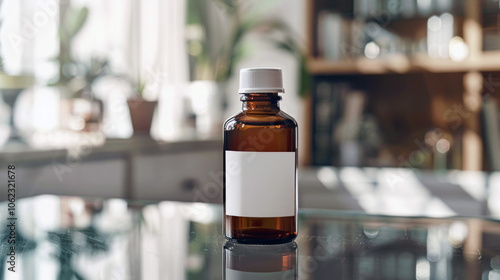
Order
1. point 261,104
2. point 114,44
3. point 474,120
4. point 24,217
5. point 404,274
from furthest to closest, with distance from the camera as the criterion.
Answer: point 474,120 → point 114,44 → point 24,217 → point 261,104 → point 404,274

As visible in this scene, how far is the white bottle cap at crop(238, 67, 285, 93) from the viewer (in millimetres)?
576

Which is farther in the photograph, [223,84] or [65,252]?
[223,84]

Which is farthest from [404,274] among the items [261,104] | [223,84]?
[223,84]

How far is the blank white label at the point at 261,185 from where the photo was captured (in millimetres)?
583

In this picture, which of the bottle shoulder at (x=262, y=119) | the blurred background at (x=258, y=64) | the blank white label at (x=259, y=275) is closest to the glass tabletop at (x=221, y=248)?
the blank white label at (x=259, y=275)

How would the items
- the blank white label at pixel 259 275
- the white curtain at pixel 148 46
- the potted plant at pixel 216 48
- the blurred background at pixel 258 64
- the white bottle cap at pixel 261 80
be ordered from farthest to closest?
the potted plant at pixel 216 48
the white curtain at pixel 148 46
the blurred background at pixel 258 64
the white bottle cap at pixel 261 80
the blank white label at pixel 259 275

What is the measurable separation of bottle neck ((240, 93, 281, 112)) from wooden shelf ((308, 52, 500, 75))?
1.69 metres

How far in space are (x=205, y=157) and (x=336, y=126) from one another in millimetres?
544

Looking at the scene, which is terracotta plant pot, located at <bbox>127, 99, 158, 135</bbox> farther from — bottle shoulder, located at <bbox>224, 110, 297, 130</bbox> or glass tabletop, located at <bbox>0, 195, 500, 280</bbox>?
bottle shoulder, located at <bbox>224, 110, 297, 130</bbox>

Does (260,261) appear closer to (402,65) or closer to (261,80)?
(261,80)

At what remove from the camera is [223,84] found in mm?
2447

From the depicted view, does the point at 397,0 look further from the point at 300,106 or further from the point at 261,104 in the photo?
the point at 261,104

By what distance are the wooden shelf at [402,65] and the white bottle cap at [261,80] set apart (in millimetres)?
1710

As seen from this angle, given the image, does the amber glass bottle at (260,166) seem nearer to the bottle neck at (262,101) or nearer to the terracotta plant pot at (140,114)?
the bottle neck at (262,101)
